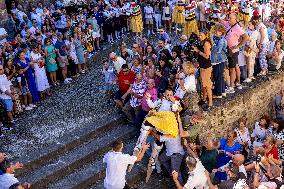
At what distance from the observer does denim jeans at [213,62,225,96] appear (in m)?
10.0

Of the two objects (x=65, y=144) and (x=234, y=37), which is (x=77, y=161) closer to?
(x=65, y=144)

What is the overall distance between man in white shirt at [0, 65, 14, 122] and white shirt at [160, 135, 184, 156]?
12.2 ft

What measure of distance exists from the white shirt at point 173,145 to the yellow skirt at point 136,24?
26.5 feet

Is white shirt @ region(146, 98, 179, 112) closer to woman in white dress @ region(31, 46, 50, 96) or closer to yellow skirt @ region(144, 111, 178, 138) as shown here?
yellow skirt @ region(144, 111, 178, 138)

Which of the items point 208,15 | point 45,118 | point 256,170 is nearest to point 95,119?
point 45,118

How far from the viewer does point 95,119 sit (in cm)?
1041

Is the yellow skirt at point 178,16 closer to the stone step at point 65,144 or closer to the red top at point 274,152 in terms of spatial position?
the stone step at point 65,144

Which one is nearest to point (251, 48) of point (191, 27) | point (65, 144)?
point (191, 27)

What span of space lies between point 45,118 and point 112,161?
3.67m

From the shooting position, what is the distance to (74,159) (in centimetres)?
918

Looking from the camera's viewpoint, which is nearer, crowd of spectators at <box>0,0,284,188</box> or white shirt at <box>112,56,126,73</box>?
crowd of spectators at <box>0,0,284,188</box>

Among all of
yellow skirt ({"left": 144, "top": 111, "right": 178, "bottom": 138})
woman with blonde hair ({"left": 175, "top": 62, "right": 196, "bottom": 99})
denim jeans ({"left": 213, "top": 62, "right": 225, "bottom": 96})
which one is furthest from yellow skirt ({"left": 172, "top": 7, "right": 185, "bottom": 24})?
yellow skirt ({"left": 144, "top": 111, "right": 178, "bottom": 138})

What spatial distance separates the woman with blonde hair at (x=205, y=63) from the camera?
9336 mm

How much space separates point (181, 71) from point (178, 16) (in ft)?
24.1
